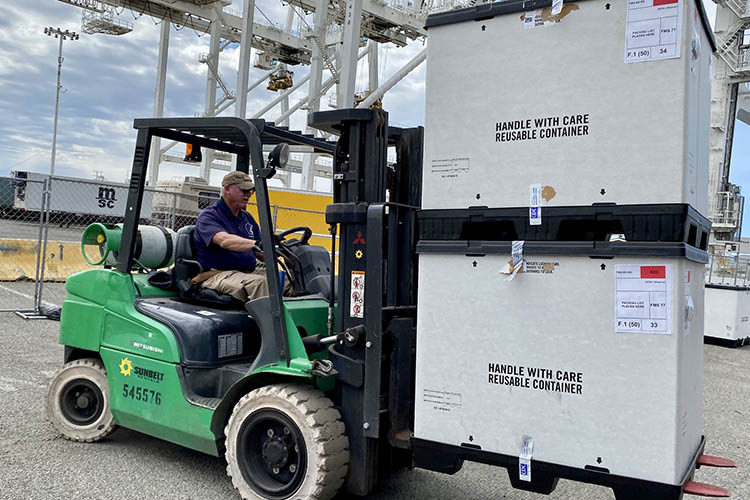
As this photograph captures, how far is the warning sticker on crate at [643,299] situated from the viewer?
2.78 m

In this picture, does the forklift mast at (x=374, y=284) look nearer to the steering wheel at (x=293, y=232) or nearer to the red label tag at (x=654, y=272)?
the steering wheel at (x=293, y=232)

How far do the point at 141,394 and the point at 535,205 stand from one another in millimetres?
3015

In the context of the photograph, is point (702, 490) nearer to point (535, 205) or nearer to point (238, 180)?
point (535, 205)

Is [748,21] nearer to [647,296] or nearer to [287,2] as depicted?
[287,2]

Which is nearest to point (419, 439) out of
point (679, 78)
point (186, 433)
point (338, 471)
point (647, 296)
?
point (338, 471)

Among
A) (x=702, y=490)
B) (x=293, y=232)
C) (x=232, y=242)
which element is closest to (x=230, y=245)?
(x=232, y=242)

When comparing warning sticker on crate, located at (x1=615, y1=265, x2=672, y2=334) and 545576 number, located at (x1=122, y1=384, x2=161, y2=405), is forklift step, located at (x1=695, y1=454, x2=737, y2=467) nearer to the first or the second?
warning sticker on crate, located at (x1=615, y1=265, x2=672, y2=334)

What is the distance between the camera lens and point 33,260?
531 inches

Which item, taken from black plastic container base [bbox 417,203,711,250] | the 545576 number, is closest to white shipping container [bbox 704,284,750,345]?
black plastic container base [bbox 417,203,711,250]

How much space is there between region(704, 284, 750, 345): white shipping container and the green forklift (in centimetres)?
1190

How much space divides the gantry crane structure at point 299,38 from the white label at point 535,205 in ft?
67.8

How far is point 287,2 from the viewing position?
99.8 feet

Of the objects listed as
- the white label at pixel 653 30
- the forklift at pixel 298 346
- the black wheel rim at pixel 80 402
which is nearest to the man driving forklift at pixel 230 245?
the forklift at pixel 298 346

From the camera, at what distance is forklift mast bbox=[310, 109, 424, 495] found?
3613 millimetres
